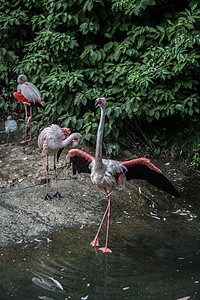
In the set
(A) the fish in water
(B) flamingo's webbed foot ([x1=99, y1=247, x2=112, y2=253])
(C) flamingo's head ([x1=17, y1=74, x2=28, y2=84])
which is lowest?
(B) flamingo's webbed foot ([x1=99, y1=247, x2=112, y2=253])

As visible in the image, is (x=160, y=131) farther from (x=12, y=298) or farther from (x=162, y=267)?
(x=12, y=298)

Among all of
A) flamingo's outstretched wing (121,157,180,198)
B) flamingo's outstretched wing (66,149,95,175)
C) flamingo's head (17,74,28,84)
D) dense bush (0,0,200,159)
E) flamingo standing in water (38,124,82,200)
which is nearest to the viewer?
flamingo's outstretched wing (121,157,180,198)

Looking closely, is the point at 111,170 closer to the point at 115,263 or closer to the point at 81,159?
the point at 81,159

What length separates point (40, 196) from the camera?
521cm

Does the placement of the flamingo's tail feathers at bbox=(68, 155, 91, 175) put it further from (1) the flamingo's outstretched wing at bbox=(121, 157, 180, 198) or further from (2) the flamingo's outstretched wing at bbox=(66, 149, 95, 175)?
(1) the flamingo's outstretched wing at bbox=(121, 157, 180, 198)

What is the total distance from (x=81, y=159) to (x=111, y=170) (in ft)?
1.81

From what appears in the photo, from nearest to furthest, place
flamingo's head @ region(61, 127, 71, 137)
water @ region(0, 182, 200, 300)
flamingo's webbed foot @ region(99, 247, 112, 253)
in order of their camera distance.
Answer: water @ region(0, 182, 200, 300) → flamingo's webbed foot @ region(99, 247, 112, 253) → flamingo's head @ region(61, 127, 71, 137)

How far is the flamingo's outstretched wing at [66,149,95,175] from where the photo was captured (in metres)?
4.66

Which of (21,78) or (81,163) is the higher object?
(21,78)

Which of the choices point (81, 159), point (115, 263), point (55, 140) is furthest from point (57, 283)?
point (55, 140)

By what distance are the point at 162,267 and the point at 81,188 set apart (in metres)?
2.09

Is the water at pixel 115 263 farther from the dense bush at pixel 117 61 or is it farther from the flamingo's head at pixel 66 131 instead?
the dense bush at pixel 117 61

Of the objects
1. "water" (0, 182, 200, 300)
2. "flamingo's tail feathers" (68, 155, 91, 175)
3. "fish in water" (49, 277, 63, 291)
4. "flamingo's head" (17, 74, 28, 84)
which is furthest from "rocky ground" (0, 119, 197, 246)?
"flamingo's head" (17, 74, 28, 84)

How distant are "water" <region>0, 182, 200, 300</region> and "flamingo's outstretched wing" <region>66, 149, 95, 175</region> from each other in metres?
0.79
